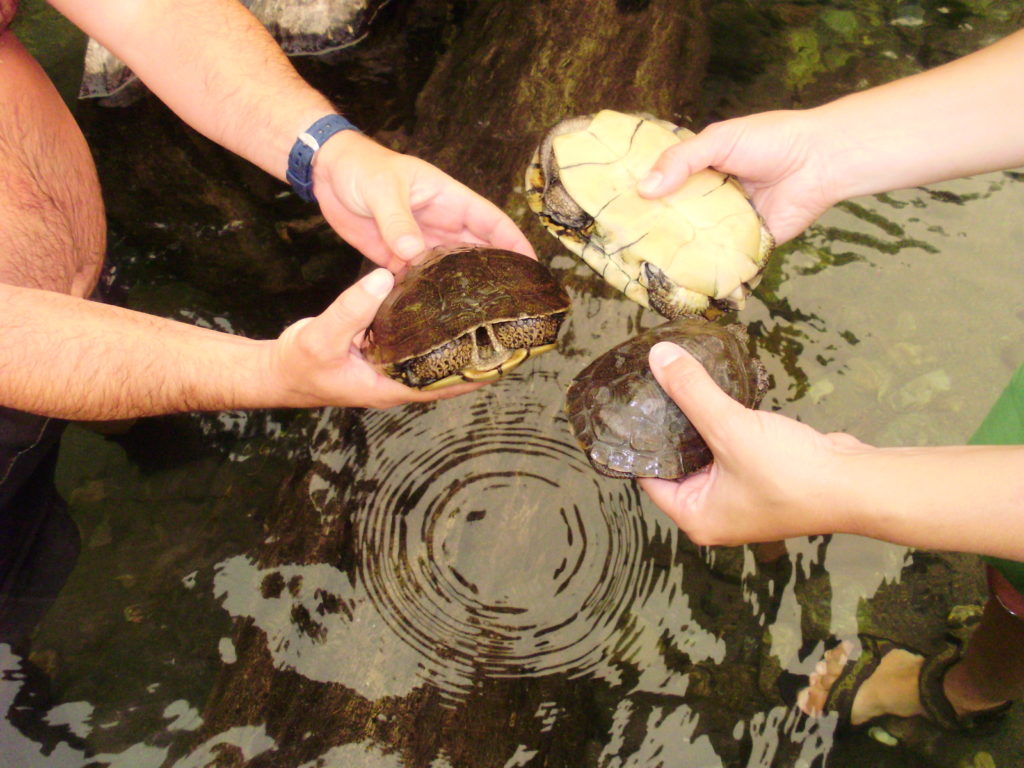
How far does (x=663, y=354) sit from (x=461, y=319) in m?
0.65

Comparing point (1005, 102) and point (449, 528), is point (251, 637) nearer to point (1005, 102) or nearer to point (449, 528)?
point (449, 528)

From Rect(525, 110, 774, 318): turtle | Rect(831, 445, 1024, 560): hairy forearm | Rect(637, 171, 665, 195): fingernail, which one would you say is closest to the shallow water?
Rect(525, 110, 774, 318): turtle

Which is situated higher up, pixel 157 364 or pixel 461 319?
pixel 461 319

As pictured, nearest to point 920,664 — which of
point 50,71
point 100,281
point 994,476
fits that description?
point 994,476

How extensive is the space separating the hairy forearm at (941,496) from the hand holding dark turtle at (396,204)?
1472 millimetres

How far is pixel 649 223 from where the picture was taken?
8.30 feet

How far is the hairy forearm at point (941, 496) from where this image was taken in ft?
5.02

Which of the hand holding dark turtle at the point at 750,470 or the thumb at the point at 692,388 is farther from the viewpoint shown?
the thumb at the point at 692,388

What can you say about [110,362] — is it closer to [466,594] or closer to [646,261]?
[466,594]

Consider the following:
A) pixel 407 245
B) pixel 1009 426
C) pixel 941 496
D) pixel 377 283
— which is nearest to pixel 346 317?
pixel 377 283

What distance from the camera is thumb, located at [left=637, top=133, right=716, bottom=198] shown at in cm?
244

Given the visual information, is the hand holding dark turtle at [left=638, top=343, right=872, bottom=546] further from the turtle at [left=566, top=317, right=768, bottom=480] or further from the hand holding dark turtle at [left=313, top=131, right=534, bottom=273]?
the hand holding dark turtle at [left=313, top=131, right=534, bottom=273]

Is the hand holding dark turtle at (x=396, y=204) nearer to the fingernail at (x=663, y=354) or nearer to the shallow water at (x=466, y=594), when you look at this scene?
the shallow water at (x=466, y=594)

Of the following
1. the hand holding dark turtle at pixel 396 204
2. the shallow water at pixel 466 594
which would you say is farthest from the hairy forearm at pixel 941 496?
the hand holding dark turtle at pixel 396 204
